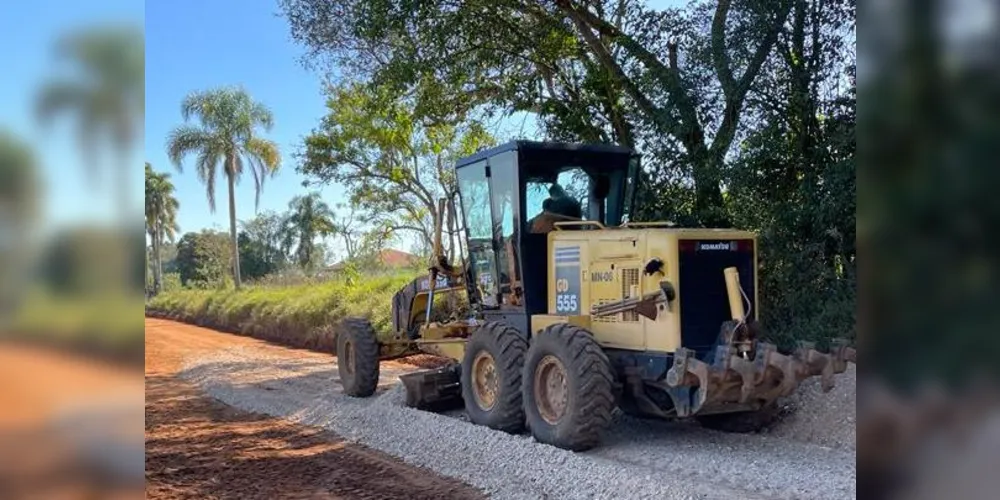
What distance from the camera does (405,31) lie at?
479 inches

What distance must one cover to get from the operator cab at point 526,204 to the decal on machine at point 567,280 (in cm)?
23

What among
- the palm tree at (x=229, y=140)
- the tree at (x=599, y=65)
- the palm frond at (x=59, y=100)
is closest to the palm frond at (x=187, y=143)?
the palm tree at (x=229, y=140)

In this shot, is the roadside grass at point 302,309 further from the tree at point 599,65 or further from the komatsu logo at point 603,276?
the komatsu logo at point 603,276

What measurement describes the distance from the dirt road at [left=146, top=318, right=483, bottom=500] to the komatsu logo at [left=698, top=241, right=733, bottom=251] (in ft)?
9.01

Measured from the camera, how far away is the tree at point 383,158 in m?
20.0

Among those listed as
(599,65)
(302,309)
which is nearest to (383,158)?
(302,309)

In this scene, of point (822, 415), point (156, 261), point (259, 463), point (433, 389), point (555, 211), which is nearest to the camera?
point (259, 463)

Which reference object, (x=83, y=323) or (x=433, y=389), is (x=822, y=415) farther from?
(x=83, y=323)

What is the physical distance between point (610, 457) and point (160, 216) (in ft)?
115

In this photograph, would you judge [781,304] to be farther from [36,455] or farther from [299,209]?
[299,209]

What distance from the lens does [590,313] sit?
24.7 ft

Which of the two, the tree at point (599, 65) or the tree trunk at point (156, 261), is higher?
the tree at point (599, 65)

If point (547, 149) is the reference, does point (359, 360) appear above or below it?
below

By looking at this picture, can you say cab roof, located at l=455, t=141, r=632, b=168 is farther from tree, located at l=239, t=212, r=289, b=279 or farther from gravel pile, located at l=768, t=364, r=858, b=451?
tree, located at l=239, t=212, r=289, b=279
